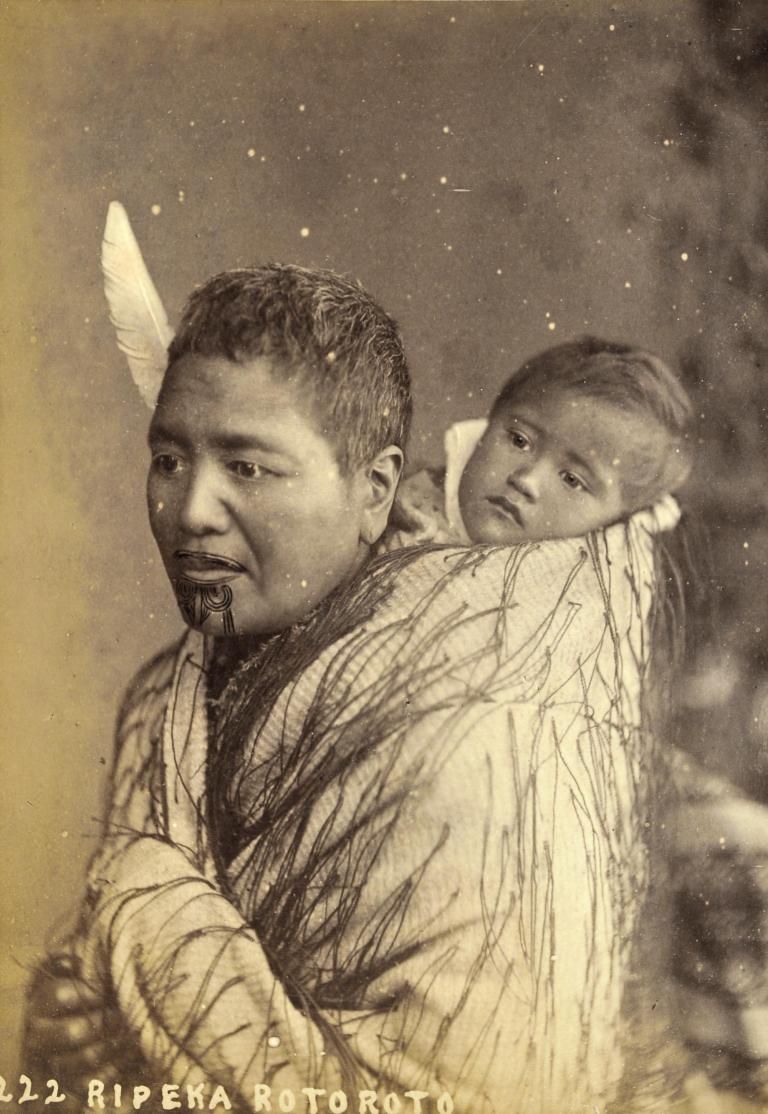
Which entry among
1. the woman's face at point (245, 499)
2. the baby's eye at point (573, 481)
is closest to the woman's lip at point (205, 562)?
the woman's face at point (245, 499)

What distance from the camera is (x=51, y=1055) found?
4.09ft

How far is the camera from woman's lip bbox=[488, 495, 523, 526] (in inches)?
48.4

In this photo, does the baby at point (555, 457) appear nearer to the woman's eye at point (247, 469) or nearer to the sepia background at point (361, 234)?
the sepia background at point (361, 234)

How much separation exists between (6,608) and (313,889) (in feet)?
1.68

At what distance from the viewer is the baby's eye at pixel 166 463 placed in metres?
1.22

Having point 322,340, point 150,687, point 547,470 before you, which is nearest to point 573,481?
point 547,470

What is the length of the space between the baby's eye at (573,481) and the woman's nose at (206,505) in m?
0.41

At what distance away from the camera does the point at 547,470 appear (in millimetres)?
1224

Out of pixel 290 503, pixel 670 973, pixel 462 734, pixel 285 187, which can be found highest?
pixel 285 187

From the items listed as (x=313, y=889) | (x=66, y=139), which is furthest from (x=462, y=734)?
(x=66, y=139)

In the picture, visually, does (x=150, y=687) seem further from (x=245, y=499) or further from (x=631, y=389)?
(x=631, y=389)

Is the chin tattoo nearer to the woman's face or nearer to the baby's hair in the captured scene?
the woman's face

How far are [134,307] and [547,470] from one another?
0.55m

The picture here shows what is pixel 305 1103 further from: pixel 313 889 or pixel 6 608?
pixel 6 608
